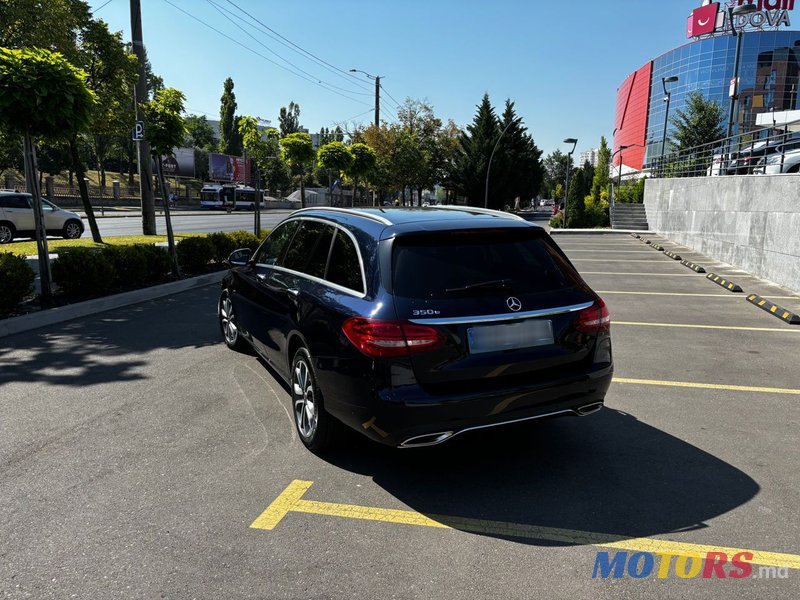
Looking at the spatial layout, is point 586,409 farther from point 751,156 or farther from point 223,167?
point 223,167

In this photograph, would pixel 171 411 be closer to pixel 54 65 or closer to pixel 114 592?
pixel 114 592

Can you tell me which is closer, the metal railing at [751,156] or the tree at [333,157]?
the metal railing at [751,156]

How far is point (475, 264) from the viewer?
3.56 m

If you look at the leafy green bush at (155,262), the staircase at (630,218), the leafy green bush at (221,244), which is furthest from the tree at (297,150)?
the staircase at (630,218)

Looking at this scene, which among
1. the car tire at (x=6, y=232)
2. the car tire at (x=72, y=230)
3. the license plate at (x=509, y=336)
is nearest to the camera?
the license plate at (x=509, y=336)

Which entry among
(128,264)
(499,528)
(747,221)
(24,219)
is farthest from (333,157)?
(499,528)

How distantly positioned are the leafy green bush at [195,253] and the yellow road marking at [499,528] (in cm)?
934

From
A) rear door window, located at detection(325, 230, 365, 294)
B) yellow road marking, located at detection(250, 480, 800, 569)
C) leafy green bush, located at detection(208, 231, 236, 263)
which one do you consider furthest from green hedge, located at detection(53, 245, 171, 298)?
yellow road marking, located at detection(250, 480, 800, 569)

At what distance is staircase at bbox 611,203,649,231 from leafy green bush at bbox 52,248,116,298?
2899 cm

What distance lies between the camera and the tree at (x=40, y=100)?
7.81 meters

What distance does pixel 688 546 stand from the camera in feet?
9.56

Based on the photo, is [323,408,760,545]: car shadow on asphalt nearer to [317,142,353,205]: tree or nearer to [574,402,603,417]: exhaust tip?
[574,402,603,417]: exhaust tip

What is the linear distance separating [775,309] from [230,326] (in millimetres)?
8307

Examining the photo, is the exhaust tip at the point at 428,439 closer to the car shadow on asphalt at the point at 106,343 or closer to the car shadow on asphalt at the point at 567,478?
Result: the car shadow on asphalt at the point at 567,478
